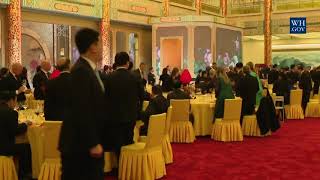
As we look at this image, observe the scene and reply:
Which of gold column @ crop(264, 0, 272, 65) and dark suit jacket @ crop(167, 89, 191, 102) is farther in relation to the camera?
gold column @ crop(264, 0, 272, 65)

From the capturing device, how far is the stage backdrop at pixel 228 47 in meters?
17.0

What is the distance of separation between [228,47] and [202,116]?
9394 mm

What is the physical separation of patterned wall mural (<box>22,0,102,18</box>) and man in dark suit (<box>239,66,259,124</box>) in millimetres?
6359

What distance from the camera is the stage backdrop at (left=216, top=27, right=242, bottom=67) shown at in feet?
55.8

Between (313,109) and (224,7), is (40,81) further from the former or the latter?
(224,7)

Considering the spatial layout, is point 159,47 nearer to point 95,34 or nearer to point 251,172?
point 251,172

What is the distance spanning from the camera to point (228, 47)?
17.8 meters

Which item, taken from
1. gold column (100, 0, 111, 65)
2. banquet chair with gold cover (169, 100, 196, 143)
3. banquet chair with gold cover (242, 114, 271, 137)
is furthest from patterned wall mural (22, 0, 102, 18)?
banquet chair with gold cover (242, 114, 271, 137)

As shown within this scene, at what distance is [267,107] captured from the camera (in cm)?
881

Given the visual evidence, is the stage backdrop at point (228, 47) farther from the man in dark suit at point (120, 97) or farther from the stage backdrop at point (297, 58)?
the man in dark suit at point (120, 97)

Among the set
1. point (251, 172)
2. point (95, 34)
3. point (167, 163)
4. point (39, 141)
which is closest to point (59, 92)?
point (39, 141)

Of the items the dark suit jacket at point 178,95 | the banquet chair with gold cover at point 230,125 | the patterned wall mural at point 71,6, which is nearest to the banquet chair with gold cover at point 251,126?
the banquet chair with gold cover at point 230,125

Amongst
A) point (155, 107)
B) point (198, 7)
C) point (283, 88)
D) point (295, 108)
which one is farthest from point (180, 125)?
point (198, 7)

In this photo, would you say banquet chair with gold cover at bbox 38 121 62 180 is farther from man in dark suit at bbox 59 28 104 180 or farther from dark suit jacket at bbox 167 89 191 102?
dark suit jacket at bbox 167 89 191 102
